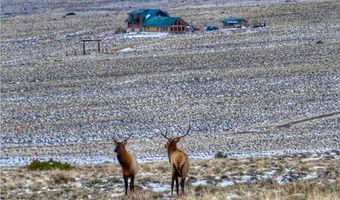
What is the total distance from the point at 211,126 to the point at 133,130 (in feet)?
8.51

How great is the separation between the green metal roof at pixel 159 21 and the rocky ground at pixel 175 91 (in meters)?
1.74

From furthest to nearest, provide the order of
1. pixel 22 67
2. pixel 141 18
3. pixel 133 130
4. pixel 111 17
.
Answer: pixel 111 17, pixel 141 18, pixel 22 67, pixel 133 130

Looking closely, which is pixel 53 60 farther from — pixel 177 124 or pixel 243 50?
pixel 177 124

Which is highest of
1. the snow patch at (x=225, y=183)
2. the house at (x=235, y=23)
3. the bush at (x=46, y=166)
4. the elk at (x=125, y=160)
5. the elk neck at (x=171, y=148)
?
the house at (x=235, y=23)

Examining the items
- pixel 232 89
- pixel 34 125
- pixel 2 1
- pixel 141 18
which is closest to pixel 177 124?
pixel 34 125

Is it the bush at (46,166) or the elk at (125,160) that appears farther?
the bush at (46,166)

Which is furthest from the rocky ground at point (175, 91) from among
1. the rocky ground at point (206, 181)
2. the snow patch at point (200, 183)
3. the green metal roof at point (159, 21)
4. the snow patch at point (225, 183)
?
the snow patch at point (225, 183)

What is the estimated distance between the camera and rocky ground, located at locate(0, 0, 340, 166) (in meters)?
Result: 26.6

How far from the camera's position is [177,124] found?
29938 mm

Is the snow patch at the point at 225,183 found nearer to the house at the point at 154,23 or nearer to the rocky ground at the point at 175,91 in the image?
the rocky ground at the point at 175,91

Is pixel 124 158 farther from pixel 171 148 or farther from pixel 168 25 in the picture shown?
pixel 168 25

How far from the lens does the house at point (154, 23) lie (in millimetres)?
67250

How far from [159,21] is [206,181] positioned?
54.3 metres

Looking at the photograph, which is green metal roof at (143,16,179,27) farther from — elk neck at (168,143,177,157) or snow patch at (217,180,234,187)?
elk neck at (168,143,177,157)
